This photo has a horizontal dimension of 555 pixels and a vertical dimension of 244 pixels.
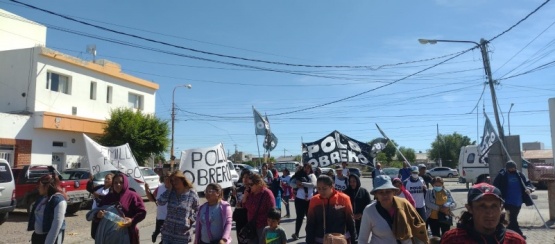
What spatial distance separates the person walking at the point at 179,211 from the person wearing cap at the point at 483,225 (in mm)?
3722

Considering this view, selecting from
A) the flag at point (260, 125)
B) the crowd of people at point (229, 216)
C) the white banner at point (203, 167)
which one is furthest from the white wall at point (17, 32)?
the crowd of people at point (229, 216)

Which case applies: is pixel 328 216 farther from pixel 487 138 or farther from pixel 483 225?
pixel 487 138

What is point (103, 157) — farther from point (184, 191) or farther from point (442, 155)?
Result: point (442, 155)

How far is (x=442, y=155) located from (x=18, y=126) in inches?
2789

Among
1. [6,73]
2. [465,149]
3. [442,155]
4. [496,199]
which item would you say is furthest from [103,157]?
[442,155]

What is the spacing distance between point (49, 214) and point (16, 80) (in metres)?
22.8

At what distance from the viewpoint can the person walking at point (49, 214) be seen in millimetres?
5812

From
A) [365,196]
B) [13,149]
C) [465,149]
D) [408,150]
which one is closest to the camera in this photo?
[365,196]

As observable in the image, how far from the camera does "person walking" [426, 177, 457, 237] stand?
8.99 m

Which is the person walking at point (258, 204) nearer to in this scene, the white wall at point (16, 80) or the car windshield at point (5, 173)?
the car windshield at point (5, 173)

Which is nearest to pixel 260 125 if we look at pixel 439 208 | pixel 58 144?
pixel 439 208

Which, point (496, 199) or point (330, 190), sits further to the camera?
point (330, 190)

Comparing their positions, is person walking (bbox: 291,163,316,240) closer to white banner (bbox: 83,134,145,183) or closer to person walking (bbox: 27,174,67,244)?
white banner (bbox: 83,134,145,183)

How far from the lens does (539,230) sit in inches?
451
